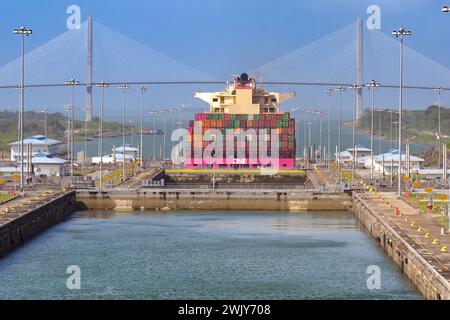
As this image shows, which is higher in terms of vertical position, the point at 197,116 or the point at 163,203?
the point at 197,116

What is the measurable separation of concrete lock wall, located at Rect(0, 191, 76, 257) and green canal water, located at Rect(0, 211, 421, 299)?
0.68 m

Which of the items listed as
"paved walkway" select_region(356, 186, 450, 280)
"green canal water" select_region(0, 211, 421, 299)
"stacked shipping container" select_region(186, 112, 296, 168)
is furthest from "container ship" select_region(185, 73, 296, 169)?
"green canal water" select_region(0, 211, 421, 299)

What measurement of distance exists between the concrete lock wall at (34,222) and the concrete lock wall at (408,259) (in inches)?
817

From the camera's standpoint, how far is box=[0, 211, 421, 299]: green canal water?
51.0m

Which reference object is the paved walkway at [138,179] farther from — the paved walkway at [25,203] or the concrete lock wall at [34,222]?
the concrete lock wall at [34,222]

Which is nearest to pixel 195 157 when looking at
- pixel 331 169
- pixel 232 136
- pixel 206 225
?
pixel 232 136

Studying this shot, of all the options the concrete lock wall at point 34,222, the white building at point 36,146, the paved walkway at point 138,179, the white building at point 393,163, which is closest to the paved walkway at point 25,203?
the concrete lock wall at point 34,222

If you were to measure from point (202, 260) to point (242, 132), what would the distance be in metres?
73.4

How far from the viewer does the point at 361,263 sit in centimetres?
5991

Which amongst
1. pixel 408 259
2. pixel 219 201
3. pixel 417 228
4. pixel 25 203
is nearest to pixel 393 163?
pixel 219 201

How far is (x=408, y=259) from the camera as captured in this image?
176 ft

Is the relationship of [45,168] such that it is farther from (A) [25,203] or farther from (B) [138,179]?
(A) [25,203]

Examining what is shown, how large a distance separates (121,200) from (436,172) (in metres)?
37.2

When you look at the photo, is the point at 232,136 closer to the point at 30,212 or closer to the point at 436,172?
the point at 436,172
